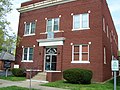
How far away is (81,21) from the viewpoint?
20641 mm

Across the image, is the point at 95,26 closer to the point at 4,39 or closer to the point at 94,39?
the point at 94,39

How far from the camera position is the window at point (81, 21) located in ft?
66.9

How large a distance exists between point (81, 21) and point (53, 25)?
391 cm

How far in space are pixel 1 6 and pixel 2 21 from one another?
1589 millimetres

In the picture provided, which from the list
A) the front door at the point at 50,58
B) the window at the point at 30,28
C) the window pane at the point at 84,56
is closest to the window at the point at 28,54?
the window at the point at 30,28

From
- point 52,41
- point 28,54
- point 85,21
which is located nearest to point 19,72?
point 28,54

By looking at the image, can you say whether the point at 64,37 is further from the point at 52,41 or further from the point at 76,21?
the point at 76,21

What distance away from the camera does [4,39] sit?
17.9 metres

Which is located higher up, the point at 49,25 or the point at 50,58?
the point at 49,25

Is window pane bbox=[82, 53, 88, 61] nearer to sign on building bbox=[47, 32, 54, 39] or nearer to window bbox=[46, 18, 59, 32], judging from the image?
sign on building bbox=[47, 32, 54, 39]

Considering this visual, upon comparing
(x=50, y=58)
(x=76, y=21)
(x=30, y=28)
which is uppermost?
(x=76, y=21)

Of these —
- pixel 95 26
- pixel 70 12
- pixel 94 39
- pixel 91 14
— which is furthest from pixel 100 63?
pixel 70 12

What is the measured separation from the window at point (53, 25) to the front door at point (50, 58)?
2.40 m

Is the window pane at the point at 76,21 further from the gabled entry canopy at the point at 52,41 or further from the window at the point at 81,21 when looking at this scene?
the gabled entry canopy at the point at 52,41
